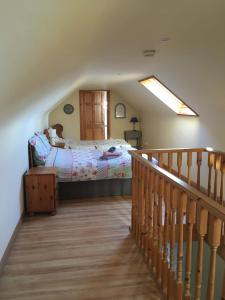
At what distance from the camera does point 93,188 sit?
14.5ft

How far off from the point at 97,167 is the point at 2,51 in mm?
3272

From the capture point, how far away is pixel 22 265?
2551 mm

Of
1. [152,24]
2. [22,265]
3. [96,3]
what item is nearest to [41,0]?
[96,3]

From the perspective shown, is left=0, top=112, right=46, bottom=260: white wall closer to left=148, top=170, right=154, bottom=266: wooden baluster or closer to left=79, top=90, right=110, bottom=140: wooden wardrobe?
left=148, top=170, right=154, bottom=266: wooden baluster

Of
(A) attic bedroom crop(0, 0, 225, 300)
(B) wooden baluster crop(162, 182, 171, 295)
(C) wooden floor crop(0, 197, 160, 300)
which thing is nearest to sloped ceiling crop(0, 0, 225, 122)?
(A) attic bedroom crop(0, 0, 225, 300)

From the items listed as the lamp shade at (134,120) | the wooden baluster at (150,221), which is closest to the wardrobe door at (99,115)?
the lamp shade at (134,120)

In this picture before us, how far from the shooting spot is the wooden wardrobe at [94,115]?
7.96 meters

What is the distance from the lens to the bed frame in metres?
4.33

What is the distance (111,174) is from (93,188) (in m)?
0.38

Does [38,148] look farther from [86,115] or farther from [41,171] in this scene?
[86,115]

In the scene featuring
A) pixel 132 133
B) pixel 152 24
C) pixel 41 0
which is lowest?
pixel 132 133

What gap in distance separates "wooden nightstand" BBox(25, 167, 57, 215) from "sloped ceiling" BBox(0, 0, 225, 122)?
4.18ft

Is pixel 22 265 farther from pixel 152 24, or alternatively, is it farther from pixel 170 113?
pixel 170 113

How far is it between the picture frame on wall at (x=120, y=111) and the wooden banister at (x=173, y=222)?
5.26 metres
